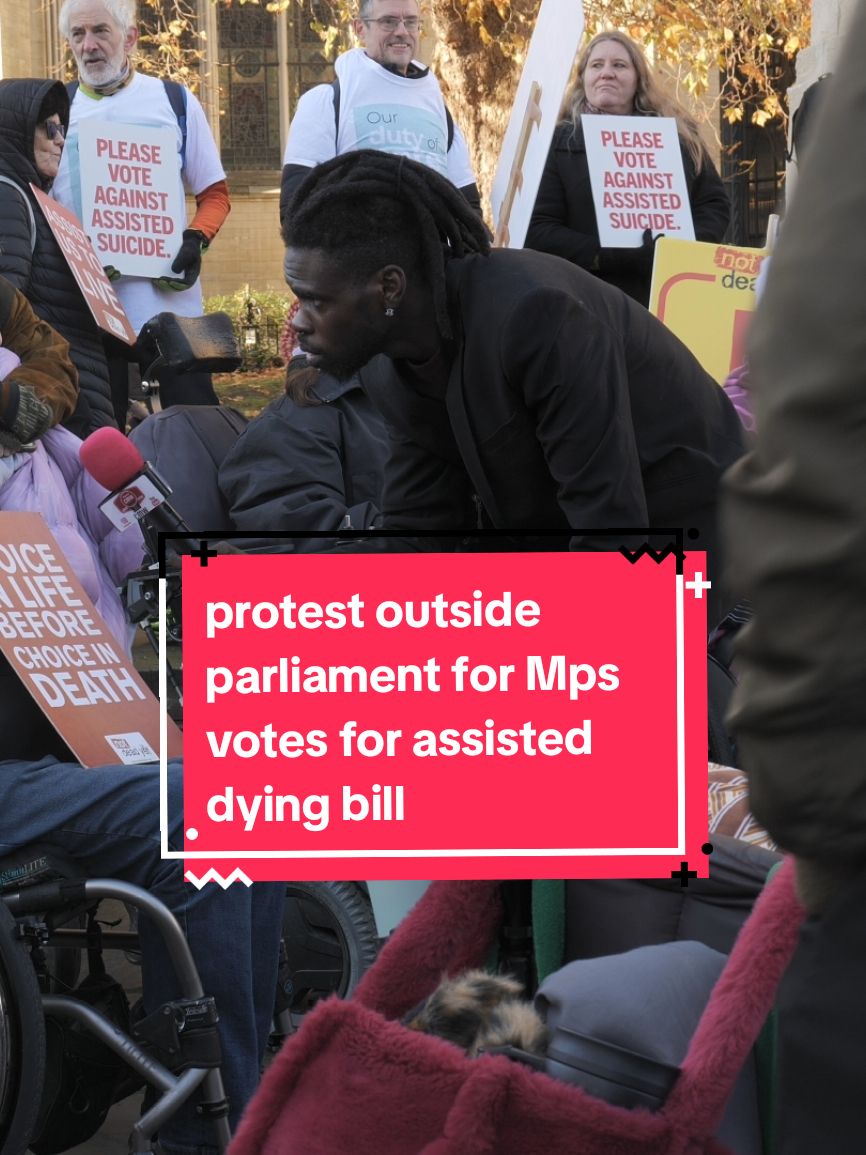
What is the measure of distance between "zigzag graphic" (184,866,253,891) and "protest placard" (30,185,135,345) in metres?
2.64

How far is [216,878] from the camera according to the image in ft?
10.0

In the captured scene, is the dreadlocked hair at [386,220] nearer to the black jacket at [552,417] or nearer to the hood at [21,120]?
the black jacket at [552,417]

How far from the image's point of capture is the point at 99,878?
3.12 m

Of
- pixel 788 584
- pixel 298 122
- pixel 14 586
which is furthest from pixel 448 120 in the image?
pixel 788 584

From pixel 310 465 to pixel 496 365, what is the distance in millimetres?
1864

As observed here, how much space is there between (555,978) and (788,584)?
651 mm

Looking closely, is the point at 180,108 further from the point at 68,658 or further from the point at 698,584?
the point at 698,584

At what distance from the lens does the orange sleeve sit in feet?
20.6

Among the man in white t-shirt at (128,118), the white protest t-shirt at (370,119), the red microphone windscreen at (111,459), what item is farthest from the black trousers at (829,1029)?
the white protest t-shirt at (370,119)

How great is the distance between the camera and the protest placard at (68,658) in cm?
353

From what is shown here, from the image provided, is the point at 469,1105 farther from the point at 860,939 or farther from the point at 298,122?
the point at 298,122

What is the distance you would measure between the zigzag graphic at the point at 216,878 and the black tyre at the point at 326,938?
0.69 metres
